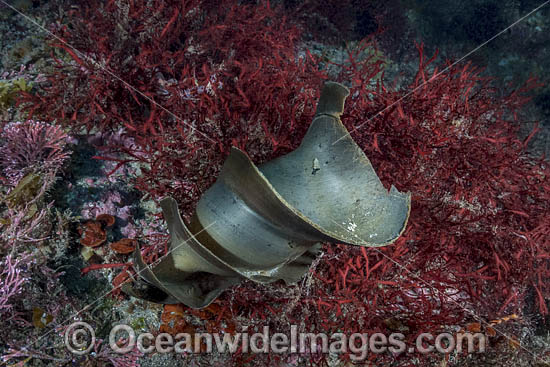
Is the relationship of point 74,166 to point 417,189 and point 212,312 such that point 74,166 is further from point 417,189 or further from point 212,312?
point 417,189

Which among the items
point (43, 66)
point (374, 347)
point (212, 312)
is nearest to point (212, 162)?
point (212, 312)

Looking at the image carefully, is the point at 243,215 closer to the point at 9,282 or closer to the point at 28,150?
the point at 9,282

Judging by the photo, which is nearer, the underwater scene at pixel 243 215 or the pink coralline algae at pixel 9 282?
the underwater scene at pixel 243 215

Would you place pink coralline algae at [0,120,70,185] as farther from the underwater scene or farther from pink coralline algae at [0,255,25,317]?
pink coralline algae at [0,255,25,317]

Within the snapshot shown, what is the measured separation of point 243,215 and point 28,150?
1969 millimetres

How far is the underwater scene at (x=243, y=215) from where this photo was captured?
177 centimetres

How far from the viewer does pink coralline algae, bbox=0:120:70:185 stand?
8.19 ft

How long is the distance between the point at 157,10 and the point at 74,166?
63.6 inches

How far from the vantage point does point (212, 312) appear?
7.56 feet

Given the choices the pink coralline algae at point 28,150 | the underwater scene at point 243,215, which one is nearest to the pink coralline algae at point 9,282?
the underwater scene at point 243,215

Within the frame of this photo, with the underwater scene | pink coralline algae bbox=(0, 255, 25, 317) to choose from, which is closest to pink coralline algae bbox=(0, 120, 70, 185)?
the underwater scene

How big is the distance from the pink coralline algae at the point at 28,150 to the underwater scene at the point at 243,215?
0.02 metres

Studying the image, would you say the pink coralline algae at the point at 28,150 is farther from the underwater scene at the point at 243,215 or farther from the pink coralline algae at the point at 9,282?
the pink coralline algae at the point at 9,282

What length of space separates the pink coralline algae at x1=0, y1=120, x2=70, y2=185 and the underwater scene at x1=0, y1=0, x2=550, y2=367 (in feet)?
0.05
